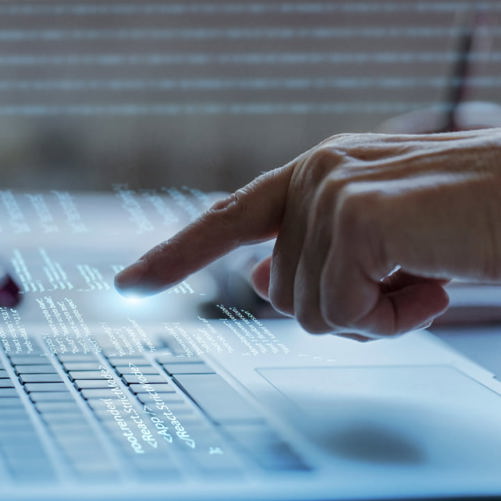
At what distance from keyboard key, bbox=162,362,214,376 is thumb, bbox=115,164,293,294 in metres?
0.07

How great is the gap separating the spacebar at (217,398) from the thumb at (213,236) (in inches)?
3.4

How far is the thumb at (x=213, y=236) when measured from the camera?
69 cm

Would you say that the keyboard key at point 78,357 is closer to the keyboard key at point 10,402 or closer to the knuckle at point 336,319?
the keyboard key at point 10,402

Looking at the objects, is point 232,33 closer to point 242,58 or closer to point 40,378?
point 242,58

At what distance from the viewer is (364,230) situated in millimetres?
599

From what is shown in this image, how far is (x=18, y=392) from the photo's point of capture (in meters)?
0.61

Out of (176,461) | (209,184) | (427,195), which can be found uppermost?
(427,195)

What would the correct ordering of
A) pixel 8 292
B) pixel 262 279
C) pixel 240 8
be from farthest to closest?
pixel 240 8 < pixel 8 292 < pixel 262 279

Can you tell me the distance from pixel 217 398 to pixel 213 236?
0.15 metres

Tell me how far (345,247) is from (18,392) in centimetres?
27

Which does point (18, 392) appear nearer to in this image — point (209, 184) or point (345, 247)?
point (345, 247)

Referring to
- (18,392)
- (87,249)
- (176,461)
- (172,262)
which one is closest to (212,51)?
(87,249)

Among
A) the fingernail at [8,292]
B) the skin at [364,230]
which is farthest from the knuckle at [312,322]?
the fingernail at [8,292]

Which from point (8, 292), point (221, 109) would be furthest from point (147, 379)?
point (221, 109)
